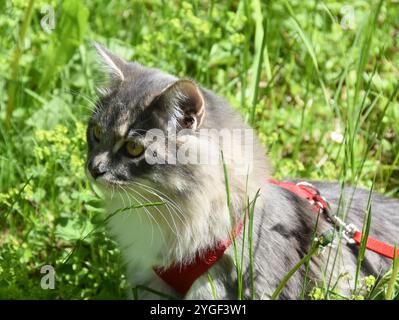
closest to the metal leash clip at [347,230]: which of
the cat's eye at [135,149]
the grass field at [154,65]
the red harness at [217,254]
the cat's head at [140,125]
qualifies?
the red harness at [217,254]

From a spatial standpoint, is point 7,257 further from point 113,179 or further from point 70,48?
point 70,48

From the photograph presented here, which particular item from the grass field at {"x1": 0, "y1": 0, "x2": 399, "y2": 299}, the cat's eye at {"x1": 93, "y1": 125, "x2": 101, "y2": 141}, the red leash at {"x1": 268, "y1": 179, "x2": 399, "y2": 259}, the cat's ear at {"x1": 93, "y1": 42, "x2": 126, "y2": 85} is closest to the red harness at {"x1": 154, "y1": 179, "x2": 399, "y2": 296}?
the red leash at {"x1": 268, "y1": 179, "x2": 399, "y2": 259}

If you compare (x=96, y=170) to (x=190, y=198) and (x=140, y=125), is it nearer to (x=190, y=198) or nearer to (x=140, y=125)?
(x=140, y=125)

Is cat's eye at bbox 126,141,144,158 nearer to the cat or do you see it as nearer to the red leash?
the cat

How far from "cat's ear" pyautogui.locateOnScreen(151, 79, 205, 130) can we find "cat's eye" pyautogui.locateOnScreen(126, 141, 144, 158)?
0.46 feet

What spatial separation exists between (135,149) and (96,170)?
16 centimetres

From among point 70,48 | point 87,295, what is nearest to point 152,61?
point 70,48

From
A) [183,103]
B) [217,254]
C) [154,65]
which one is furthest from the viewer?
[154,65]

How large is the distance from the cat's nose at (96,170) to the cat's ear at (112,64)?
371 mm

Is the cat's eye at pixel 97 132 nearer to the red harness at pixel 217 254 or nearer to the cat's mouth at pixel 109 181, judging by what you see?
the cat's mouth at pixel 109 181

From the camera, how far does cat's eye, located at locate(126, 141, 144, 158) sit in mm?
2420

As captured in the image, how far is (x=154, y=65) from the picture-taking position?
3.78m

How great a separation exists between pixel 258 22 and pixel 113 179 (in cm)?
150

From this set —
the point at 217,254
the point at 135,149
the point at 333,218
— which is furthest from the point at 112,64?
the point at 333,218
